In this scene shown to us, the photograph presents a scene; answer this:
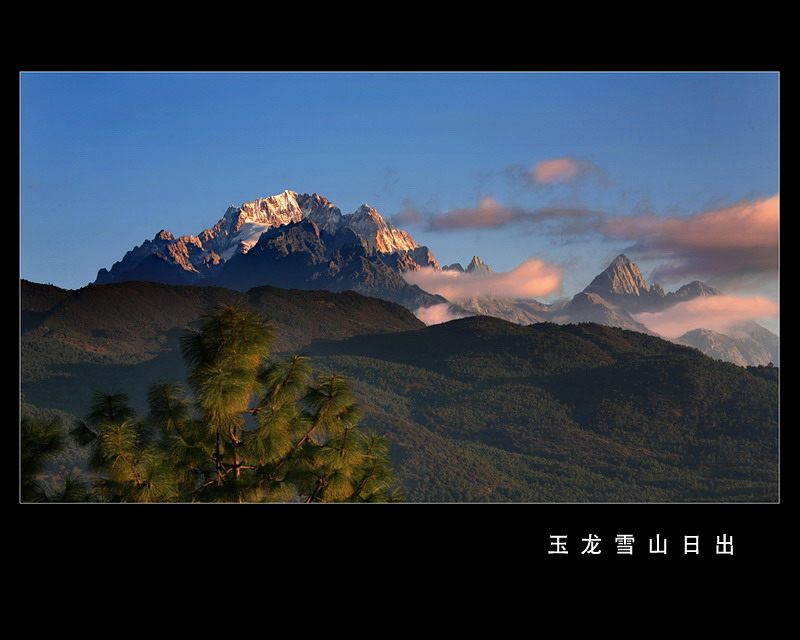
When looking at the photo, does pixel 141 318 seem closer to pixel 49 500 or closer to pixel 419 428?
pixel 419 428

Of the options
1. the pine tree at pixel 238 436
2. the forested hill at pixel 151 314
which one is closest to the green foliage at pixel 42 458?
the pine tree at pixel 238 436

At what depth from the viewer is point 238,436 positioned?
14.3 ft

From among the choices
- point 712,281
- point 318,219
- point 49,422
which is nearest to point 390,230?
point 318,219

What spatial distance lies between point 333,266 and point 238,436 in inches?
2946

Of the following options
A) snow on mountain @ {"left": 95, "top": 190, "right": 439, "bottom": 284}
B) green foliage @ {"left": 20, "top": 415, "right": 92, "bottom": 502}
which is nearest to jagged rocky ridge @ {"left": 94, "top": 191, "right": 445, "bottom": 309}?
snow on mountain @ {"left": 95, "top": 190, "right": 439, "bottom": 284}

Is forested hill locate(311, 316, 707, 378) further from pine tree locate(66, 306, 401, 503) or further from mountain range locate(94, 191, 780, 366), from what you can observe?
pine tree locate(66, 306, 401, 503)

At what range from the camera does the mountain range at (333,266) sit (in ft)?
229

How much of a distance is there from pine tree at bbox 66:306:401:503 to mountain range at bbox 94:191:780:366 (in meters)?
57.2

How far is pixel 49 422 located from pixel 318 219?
262 ft

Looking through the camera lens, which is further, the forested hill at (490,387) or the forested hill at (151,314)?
the forested hill at (151,314)

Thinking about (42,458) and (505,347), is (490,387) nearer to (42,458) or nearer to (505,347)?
(505,347)

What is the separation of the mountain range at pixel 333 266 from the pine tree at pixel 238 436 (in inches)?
2250

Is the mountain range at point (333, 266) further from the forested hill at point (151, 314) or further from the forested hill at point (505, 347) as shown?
the forested hill at point (151, 314)

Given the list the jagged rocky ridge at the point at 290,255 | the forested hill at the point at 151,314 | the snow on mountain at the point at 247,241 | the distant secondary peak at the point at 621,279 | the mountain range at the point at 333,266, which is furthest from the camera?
the snow on mountain at the point at 247,241
